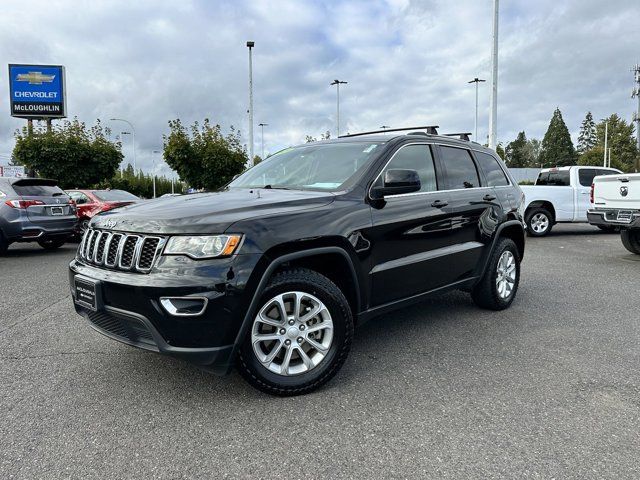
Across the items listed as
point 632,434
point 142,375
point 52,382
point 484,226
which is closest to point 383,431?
point 632,434

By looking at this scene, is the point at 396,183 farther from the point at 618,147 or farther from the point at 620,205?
the point at 618,147

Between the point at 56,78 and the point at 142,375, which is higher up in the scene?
the point at 56,78

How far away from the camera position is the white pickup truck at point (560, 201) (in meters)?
13.0

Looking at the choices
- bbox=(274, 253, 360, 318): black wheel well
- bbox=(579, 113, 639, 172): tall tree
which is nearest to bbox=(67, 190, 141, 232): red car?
bbox=(274, 253, 360, 318): black wheel well

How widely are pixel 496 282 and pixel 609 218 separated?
521 centimetres

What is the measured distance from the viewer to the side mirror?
347 centimetres

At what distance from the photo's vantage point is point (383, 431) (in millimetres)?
2727

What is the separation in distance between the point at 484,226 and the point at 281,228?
257 cm

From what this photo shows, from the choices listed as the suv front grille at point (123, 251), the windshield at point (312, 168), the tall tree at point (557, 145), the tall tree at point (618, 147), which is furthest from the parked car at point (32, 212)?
the tall tree at point (557, 145)

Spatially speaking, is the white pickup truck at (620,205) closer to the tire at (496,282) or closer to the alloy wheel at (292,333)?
the tire at (496,282)

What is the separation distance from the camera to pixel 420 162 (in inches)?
167

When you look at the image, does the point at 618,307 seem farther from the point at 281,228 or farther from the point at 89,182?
the point at 89,182

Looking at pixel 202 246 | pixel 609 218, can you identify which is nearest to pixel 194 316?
pixel 202 246

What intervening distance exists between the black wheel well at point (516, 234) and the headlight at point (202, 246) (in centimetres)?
342
